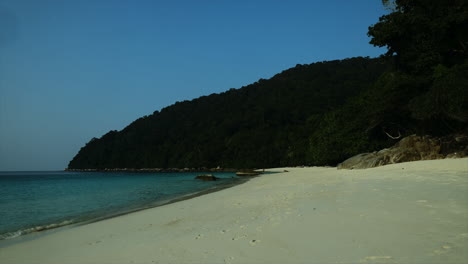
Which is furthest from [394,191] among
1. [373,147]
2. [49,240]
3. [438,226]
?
[373,147]

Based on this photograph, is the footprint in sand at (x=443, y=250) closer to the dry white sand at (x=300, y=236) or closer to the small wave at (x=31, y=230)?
the dry white sand at (x=300, y=236)

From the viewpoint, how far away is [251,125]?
5581 inches

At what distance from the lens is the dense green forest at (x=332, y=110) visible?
28641 mm

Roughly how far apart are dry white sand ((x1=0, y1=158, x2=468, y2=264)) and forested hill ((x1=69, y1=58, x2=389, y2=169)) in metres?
82.3

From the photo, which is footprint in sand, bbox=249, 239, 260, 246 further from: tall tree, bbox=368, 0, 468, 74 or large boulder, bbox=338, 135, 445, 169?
tall tree, bbox=368, 0, 468, 74

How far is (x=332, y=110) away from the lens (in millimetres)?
95125

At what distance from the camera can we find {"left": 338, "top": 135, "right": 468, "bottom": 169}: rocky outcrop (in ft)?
75.7

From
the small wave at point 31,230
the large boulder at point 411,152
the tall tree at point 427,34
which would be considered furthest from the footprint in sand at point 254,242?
the tall tree at point 427,34

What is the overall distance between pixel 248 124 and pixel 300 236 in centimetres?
13668

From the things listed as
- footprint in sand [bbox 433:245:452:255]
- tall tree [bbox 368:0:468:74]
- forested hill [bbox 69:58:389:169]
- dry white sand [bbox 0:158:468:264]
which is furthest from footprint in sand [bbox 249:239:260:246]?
forested hill [bbox 69:58:389:169]

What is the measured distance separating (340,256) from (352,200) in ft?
15.7

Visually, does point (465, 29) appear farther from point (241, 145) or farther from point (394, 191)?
point (241, 145)

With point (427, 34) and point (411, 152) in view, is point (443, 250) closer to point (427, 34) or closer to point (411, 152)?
point (411, 152)

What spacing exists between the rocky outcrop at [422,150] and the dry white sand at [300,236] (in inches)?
672
